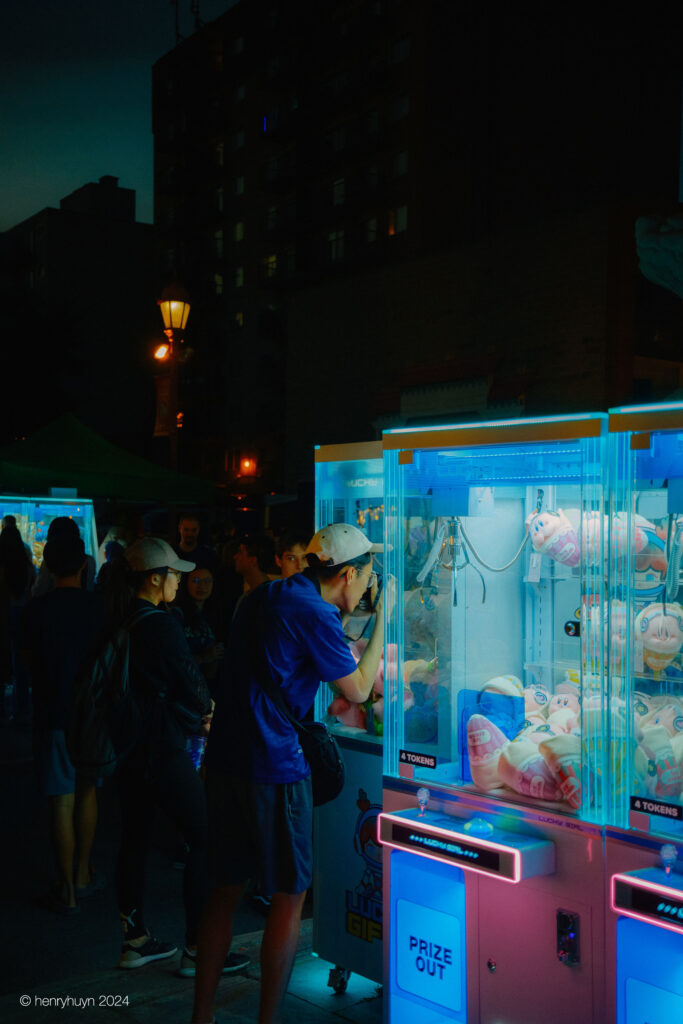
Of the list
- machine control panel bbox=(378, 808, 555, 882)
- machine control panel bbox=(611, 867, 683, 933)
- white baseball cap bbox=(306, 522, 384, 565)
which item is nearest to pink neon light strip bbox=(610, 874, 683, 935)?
machine control panel bbox=(611, 867, 683, 933)

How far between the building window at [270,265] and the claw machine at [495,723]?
38970 millimetres

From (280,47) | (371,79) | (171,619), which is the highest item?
(280,47)

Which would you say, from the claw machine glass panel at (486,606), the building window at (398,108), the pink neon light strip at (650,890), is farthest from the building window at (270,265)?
the pink neon light strip at (650,890)

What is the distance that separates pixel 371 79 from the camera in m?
34.4

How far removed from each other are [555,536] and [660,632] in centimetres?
53

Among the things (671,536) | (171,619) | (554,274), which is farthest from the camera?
(554,274)

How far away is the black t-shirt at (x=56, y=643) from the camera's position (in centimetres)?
521

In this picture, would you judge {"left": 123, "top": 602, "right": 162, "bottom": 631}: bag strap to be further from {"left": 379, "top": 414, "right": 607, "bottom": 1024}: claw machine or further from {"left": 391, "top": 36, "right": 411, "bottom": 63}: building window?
{"left": 391, "top": 36, "right": 411, "bottom": 63}: building window

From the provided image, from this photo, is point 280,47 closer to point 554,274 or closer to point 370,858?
point 554,274

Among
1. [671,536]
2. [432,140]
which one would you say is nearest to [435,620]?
[671,536]

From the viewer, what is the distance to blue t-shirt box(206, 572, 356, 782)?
3.29 metres

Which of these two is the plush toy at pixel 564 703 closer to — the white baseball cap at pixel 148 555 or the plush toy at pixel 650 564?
the plush toy at pixel 650 564

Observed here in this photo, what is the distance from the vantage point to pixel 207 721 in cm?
470

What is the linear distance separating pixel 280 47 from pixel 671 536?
42.8 metres
